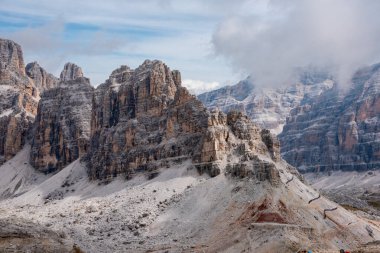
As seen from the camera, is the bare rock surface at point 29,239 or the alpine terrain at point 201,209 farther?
the alpine terrain at point 201,209

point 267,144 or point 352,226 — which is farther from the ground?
point 267,144

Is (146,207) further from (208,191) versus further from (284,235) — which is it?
(284,235)

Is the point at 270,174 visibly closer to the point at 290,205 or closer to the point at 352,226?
the point at 290,205

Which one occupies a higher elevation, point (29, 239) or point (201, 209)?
point (201, 209)

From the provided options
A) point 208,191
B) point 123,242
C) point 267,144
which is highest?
point 267,144

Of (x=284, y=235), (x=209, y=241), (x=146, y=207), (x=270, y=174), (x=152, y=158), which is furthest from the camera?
(x=152, y=158)

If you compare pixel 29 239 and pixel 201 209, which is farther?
pixel 201 209

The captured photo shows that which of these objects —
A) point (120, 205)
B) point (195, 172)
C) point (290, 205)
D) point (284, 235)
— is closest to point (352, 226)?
point (290, 205)

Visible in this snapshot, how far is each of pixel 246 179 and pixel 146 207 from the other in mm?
26516

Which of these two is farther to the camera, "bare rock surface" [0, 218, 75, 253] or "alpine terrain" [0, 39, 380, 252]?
"alpine terrain" [0, 39, 380, 252]

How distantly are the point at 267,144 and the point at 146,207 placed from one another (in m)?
42.4

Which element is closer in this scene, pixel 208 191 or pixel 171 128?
pixel 208 191

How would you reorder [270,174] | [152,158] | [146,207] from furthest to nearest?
[152,158]
[146,207]
[270,174]

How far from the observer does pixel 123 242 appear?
147 metres
